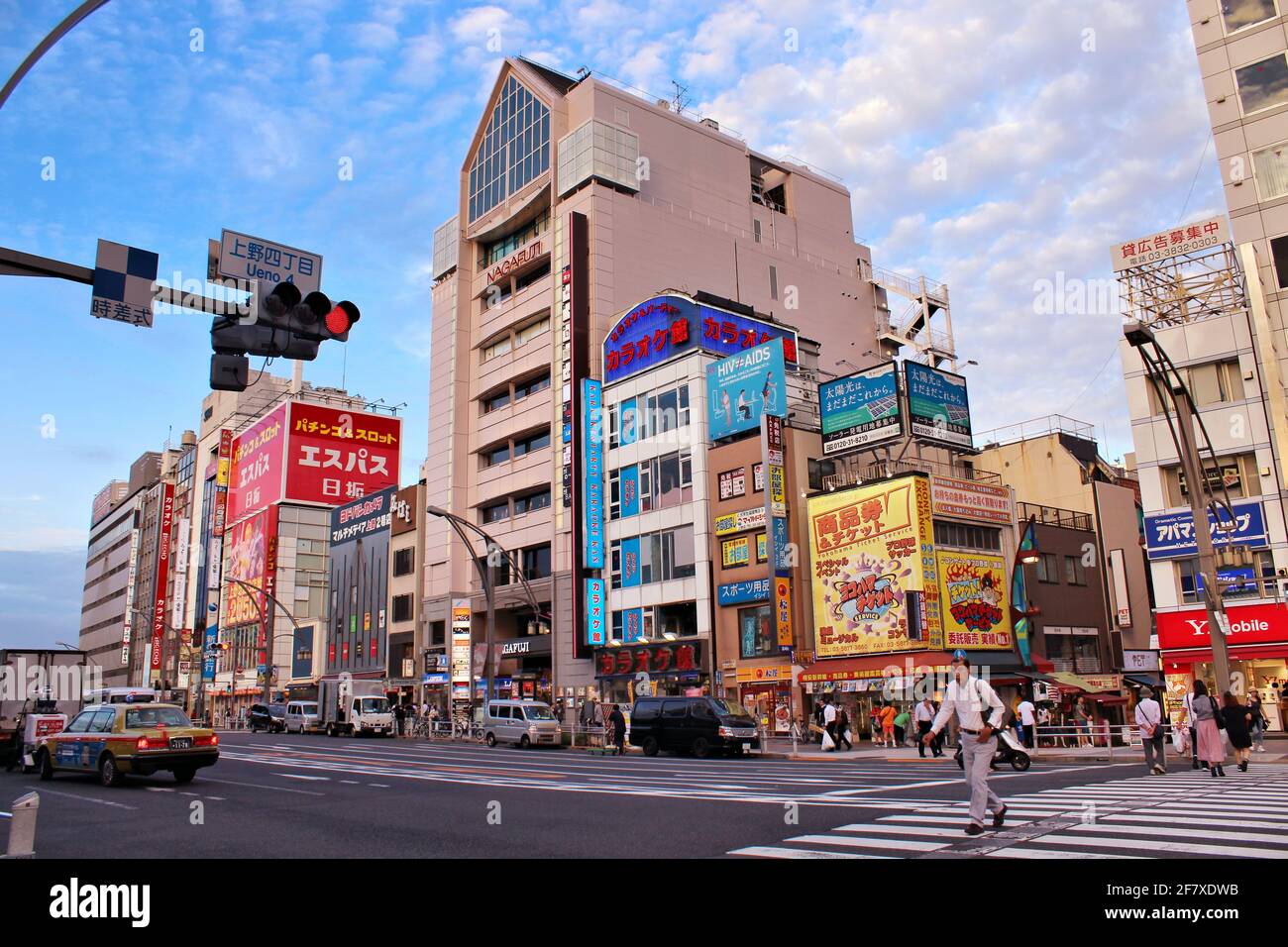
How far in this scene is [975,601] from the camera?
3950 cm

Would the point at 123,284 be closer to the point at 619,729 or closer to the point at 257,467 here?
the point at 619,729

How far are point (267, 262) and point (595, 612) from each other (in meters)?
40.9

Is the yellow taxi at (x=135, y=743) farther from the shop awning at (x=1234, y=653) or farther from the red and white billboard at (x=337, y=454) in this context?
the red and white billboard at (x=337, y=454)

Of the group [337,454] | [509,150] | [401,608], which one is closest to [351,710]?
[401,608]

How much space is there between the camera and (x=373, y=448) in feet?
336

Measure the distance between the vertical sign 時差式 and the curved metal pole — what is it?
114ft

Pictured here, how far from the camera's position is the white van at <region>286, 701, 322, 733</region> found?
181ft

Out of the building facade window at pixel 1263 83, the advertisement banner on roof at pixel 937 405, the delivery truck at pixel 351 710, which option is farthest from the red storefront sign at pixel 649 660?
the building facade window at pixel 1263 83

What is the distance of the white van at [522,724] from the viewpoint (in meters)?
39.1

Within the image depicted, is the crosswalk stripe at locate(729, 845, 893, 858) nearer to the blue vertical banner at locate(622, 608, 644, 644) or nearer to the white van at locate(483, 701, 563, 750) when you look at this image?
the white van at locate(483, 701, 563, 750)
